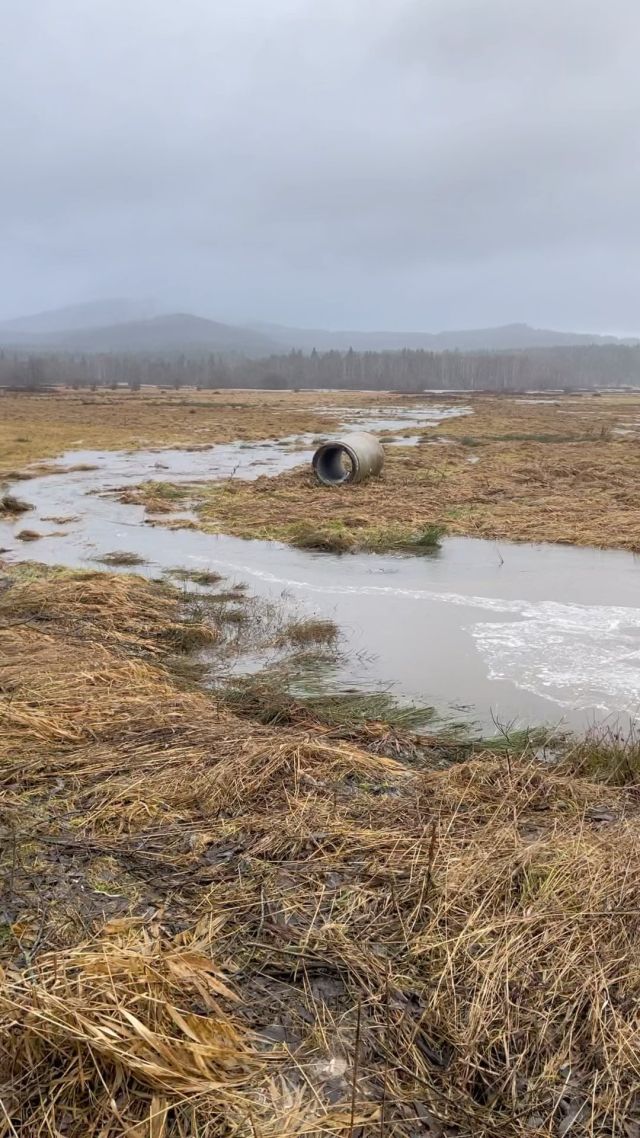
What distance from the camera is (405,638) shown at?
307 inches

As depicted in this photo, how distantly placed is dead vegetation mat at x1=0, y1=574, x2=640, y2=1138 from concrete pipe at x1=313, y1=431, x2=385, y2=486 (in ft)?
40.3

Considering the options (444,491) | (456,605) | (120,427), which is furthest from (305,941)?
(120,427)

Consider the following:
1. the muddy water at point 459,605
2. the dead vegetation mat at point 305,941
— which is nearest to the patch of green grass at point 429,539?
the muddy water at point 459,605

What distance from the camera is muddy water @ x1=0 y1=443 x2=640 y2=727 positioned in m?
6.42

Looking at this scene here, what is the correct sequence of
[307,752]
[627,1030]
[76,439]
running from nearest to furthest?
1. [627,1030]
2. [307,752]
3. [76,439]

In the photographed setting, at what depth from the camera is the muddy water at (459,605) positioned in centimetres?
642

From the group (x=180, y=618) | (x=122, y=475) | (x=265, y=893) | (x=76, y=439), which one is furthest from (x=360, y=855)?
(x=76, y=439)

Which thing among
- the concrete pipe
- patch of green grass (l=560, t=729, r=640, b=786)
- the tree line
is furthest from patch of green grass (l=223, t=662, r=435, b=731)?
the tree line

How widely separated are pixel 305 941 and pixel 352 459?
14260mm

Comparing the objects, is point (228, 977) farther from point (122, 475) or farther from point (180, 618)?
point (122, 475)

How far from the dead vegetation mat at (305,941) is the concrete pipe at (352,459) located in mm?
12297

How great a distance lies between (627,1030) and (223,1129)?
1.43 meters

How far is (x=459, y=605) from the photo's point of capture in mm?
8984

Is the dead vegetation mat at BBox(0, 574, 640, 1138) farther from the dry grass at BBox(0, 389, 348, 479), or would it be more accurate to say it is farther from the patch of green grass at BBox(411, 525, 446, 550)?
the dry grass at BBox(0, 389, 348, 479)
